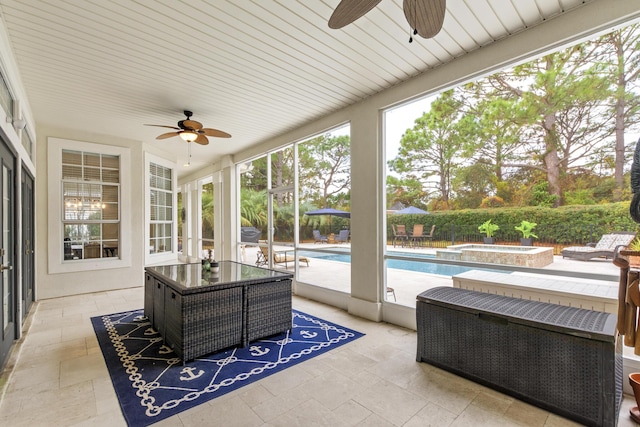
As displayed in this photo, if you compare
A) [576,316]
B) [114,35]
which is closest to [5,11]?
[114,35]

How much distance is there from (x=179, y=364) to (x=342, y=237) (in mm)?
2659

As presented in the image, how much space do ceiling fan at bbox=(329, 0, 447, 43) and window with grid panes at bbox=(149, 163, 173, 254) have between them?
5937 millimetres

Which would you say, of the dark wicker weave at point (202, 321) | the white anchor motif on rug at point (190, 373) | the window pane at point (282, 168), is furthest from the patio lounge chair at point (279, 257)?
the white anchor motif on rug at point (190, 373)

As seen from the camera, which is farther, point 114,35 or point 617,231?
point 114,35

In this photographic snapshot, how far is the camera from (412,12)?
1.76 metres

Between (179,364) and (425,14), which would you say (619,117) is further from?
(179,364)

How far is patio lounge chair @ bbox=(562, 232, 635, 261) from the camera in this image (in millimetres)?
2408

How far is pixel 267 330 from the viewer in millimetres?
3279

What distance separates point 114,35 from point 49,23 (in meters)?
0.45

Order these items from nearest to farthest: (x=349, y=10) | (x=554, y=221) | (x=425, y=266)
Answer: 1. (x=349, y=10)
2. (x=554, y=221)
3. (x=425, y=266)

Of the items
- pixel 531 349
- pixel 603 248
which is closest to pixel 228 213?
pixel 531 349

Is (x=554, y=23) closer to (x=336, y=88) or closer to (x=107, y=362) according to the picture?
(x=336, y=88)

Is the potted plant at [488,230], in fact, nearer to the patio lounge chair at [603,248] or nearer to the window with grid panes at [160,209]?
the patio lounge chair at [603,248]

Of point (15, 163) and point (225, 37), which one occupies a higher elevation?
point (225, 37)
